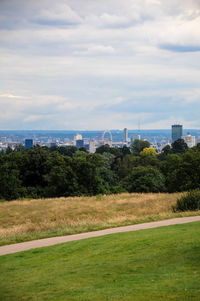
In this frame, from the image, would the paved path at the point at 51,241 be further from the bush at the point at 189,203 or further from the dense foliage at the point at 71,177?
the dense foliage at the point at 71,177

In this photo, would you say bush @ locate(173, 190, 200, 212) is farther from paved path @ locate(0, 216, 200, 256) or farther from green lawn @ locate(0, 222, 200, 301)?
green lawn @ locate(0, 222, 200, 301)

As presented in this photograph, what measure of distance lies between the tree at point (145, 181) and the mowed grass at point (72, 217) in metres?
36.8

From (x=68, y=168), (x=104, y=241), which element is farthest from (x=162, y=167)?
(x=104, y=241)

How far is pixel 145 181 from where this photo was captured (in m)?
69.3

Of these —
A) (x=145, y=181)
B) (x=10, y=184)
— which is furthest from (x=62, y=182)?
(x=145, y=181)

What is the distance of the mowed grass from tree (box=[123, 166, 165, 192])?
3679 cm

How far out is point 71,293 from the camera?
9312 millimetres

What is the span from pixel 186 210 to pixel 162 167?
62.7 meters

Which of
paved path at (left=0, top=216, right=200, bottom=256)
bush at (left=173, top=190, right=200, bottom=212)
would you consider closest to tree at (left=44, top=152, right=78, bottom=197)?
bush at (left=173, top=190, right=200, bottom=212)

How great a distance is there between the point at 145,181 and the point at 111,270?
192 feet

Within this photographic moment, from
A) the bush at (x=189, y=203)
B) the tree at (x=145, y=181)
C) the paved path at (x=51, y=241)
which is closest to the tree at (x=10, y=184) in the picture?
the tree at (x=145, y=181)

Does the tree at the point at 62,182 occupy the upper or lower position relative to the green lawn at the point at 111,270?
lower

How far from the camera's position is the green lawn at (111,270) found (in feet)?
29.5

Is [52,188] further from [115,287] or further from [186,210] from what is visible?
[115,287]
